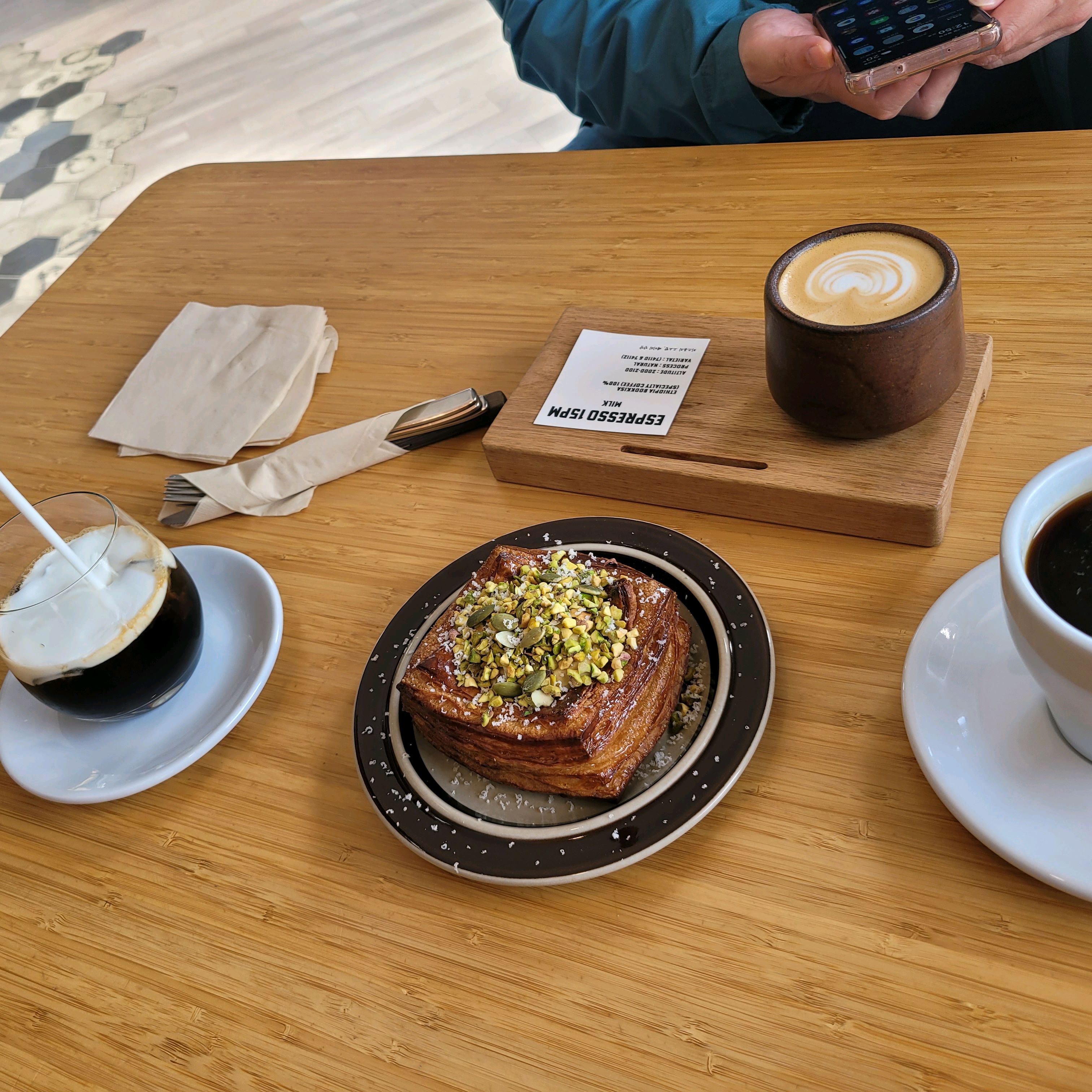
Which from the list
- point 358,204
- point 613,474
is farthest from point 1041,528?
point 358,204

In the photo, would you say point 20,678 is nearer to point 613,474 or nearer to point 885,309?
point 613,474

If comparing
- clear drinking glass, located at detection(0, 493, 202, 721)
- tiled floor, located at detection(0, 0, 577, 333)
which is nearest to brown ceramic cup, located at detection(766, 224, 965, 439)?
clear drinking glass, located at detection(0, 493, 202, 721)

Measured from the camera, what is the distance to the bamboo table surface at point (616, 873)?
0.55 metres

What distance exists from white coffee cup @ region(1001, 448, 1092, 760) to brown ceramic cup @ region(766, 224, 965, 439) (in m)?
0.21

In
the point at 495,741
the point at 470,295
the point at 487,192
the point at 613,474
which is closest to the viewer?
the point at 495,741

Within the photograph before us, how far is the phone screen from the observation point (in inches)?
36.9

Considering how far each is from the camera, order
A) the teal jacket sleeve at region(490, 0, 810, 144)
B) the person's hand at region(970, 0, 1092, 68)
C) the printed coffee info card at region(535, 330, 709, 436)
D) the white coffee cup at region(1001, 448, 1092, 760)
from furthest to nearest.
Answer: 1. the teal jacket sleeve at region(490, 0, 810, 144)
2. the person's hand at region(970, 0, 1092, 68)
3. the printed coffee info card at region(535, 330, 709, 436)
4. the white coffee cup at region(1001, 448, 1092, 760)

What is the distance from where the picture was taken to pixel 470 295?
3.89 ft

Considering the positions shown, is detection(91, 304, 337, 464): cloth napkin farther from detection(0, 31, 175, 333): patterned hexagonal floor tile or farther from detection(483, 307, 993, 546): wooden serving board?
detection(0, 31, 175, 333): patterned hexagonal floor tile

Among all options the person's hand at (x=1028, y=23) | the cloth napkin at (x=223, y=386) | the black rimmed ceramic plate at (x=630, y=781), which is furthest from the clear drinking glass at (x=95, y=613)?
the person's hand at (x=1028, y=23)

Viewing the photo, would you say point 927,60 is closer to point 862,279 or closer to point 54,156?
point 862,279

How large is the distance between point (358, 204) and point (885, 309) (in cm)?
96

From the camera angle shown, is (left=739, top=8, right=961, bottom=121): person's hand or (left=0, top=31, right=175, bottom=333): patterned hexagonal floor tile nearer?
(left=739, top=8, right=961, bottom=121): person's hand

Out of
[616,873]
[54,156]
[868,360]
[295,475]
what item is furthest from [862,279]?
[54,156]
